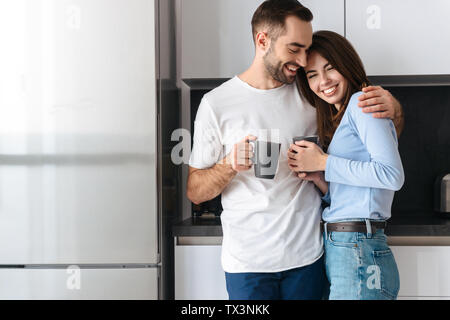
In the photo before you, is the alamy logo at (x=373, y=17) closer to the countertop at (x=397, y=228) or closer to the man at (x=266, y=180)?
the man at (x=266, y=180)

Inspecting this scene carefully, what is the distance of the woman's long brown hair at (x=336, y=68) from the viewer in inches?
45.3

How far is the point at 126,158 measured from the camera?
1368 mm

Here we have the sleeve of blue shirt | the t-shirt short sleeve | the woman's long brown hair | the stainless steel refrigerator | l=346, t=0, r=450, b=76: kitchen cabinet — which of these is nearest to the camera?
the sleeve of blue shirt

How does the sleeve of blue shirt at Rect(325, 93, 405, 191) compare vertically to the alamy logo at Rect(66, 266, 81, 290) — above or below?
above

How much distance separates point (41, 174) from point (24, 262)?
29 cm

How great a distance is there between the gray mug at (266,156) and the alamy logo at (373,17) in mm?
733

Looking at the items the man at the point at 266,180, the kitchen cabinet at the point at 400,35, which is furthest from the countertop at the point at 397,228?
the kitchen cabinet at the point at 400,35

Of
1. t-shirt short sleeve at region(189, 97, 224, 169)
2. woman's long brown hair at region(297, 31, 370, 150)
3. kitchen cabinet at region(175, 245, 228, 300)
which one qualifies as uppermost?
woman's long brown hair at region(297, 31, 370, 150)

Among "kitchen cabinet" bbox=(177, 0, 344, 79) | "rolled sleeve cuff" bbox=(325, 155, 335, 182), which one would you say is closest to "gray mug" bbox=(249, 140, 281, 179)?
"rolled sleeve cuff" bbox=(325, 155, 335, 182)

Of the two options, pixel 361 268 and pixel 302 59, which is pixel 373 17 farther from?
pixel 361 268

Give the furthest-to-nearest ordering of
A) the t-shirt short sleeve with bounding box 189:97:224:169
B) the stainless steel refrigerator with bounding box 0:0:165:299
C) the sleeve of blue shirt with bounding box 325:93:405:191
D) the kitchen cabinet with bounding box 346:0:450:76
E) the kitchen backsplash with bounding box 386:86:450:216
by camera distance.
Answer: the kitchen backsplash with bounding box 386:86:450:216 → the kitchen cabinet with bounding box 346:0:450:76 → the stainless steel refrigerator with bounding box 0:0:165:299 → the t-shirt short sleeve with bounding box 189:97:224:169 → the sleeve of blue shirt with bounding box 325:93:405:191

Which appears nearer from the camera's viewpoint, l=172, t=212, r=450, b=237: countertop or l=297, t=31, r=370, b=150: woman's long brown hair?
l=297, t=31, r=370, b=150: woman's long brown hair

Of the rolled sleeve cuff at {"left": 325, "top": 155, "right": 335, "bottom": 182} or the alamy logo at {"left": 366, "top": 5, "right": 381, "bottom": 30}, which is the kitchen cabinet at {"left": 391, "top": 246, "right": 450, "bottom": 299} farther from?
the alamy logo at {"left": 366, "top": 5, "right": 381, "bottom": 30}

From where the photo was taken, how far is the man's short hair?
1.23 metres
